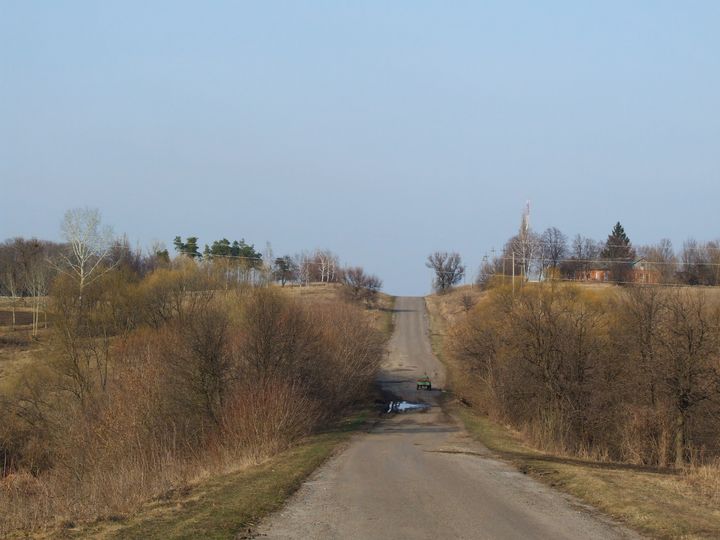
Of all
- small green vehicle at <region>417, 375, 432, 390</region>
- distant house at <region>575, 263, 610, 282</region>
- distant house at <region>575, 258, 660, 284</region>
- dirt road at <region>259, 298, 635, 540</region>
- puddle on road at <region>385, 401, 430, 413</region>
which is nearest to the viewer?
dirt road at <region>259, 298, 635, 540</region>

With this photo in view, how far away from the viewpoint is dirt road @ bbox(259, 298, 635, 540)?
37.1 feet

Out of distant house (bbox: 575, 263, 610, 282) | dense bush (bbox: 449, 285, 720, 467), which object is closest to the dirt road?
dense bush (bbox: 449, 285, 720, 467)

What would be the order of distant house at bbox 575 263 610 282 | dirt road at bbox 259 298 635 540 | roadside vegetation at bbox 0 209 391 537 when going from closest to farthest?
1. dirt road at bbox 259 298 635 540
2. roadside vegetation at bbox 0 209 391 537
3. distant house at bbox 575 263 610 282

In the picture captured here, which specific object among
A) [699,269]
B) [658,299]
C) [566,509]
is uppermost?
[699,269]

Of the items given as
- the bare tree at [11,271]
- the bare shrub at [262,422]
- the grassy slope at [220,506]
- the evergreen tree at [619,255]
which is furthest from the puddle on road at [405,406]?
the bare tree at [11,271]

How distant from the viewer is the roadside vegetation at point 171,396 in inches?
598

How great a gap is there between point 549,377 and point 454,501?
2625cm

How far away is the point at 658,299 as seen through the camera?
3541 centimetres

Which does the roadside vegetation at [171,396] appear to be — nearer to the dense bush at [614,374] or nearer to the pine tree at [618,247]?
the dense bush at [614,374]

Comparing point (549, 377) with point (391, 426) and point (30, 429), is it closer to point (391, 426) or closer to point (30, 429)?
point (391, 426)

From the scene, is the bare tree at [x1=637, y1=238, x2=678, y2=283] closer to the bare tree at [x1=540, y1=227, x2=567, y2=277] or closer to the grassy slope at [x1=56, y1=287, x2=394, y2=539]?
the bare tree at [x1=540, y1=227, x2=567, y2=277]

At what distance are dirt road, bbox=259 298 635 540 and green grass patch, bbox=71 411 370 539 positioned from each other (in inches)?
17.5

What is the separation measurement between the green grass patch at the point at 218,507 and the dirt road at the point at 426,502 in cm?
44

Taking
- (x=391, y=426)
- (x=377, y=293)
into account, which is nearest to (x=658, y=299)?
(x=391, y=426)
